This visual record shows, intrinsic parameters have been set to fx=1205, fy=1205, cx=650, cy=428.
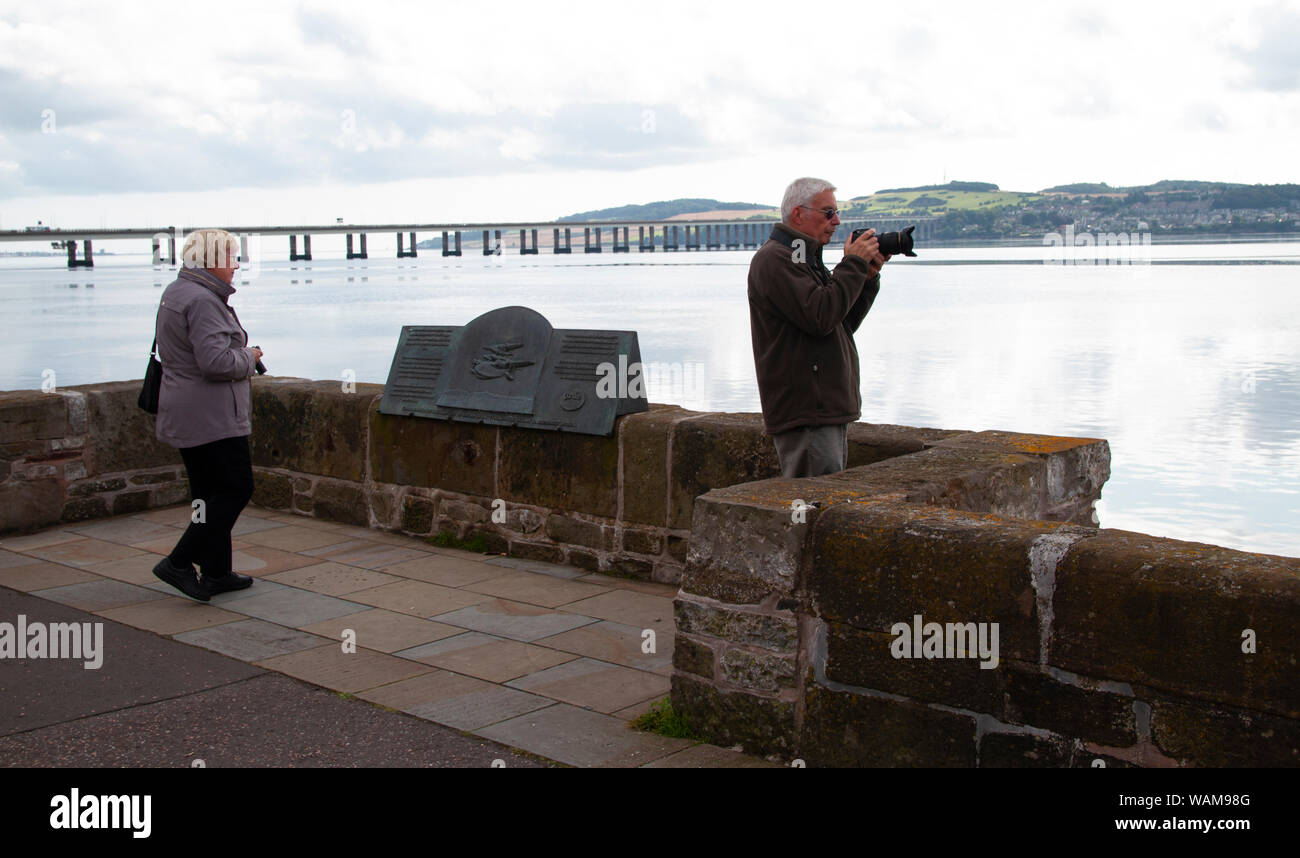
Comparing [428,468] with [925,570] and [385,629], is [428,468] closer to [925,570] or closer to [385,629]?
[385,629]

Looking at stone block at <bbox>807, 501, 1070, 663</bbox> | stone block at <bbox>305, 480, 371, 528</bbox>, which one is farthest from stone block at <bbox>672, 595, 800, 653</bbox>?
stone block at <bbox>305, 480, 371, 528</bbox>

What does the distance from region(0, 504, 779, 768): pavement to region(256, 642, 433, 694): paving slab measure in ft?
0.04

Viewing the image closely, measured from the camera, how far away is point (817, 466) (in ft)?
13.4

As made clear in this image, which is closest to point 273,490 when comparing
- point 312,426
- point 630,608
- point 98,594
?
point 312,426

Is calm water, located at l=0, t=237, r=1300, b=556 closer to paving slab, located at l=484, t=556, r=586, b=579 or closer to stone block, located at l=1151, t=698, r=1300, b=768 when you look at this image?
paving slab, located at l=484, t=556, r=586, b=579

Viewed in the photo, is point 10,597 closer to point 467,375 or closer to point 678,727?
point 467,375

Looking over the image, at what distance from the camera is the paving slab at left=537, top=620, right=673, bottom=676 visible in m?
4.39

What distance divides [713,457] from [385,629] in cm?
158

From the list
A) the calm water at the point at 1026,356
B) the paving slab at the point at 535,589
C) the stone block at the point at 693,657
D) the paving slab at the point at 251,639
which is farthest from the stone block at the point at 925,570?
the calm water at the point at 1026,356

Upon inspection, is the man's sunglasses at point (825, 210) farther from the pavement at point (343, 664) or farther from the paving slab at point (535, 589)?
the paving slab at point (535, 589)

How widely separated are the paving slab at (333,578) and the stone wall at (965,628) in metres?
2.27

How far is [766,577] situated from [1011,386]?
18060mm

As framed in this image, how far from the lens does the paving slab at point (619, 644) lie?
14.4ft

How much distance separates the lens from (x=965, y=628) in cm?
298
